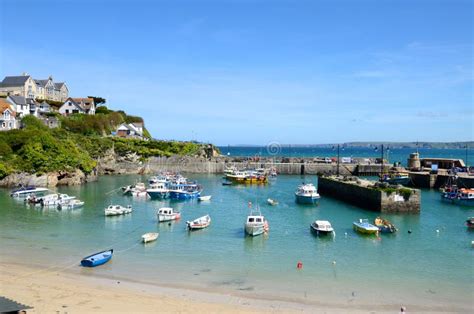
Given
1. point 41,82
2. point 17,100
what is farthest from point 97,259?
point 41,82

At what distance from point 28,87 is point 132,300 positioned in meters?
99.3

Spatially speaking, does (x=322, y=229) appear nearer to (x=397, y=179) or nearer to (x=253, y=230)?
(x=253, y=230)

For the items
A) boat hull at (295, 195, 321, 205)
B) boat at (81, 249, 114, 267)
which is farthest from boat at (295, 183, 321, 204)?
boat at (81, 249, 114, 267)

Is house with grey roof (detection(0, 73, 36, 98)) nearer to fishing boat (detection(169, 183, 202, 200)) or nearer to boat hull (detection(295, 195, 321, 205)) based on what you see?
fishing boat (detection(169, 183, 202, 200))

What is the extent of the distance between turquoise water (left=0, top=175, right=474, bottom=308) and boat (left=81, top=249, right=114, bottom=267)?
46cm

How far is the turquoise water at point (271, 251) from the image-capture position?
82.4ft

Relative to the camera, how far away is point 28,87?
10912 centimetres

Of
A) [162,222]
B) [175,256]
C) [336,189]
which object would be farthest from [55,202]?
[336,189]

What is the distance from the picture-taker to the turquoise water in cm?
2511

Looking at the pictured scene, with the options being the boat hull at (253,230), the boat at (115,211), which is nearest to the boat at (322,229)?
the boat hull at (253,230)

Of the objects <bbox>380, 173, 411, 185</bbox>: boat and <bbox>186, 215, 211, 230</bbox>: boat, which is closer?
<bbox>186, 215, 211, 230</bbox>: boat

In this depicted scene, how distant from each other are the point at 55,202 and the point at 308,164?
196 feet

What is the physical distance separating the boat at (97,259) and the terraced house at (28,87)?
84718 mm

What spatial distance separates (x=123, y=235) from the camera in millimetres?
36781
